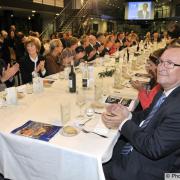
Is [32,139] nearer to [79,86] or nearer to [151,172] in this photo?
[151,172]

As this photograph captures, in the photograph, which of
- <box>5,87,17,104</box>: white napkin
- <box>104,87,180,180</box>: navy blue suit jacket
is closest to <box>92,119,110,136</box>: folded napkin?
<box>104,87,180,180</box>: navy blue suit jacket

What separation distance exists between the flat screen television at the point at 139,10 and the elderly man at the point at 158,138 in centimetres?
1134

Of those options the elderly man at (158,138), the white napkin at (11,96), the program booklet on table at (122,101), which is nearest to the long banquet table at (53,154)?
the elderly man at (158,138)

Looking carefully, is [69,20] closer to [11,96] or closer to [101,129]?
Answer: [11,96]

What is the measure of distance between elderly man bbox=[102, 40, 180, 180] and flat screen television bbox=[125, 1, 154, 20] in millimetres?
11343

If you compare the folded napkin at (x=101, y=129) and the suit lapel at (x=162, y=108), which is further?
the folded napkin at (x=101, y=129)

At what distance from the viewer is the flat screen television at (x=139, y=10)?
11852 mm

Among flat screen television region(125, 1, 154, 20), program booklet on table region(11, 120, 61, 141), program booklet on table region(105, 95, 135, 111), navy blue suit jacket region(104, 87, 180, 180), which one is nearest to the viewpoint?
navy blue suit jacket region(104, 87, 180, 180)

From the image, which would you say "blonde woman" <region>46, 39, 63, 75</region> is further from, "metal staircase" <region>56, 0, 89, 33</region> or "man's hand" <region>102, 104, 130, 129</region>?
"metal staircase" <region>56, 0, 89, 33</region>

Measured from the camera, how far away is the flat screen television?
11.9m

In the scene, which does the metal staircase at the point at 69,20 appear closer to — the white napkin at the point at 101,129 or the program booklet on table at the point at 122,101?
the program booklet on table at the point at 122,101

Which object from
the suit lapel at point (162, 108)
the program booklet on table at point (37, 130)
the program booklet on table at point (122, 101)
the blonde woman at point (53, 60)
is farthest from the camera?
the blonde woman at point (53, 60)

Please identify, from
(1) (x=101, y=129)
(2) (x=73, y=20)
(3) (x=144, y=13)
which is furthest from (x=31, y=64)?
(3) (x=144, y=13)

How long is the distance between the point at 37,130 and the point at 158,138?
75cm
